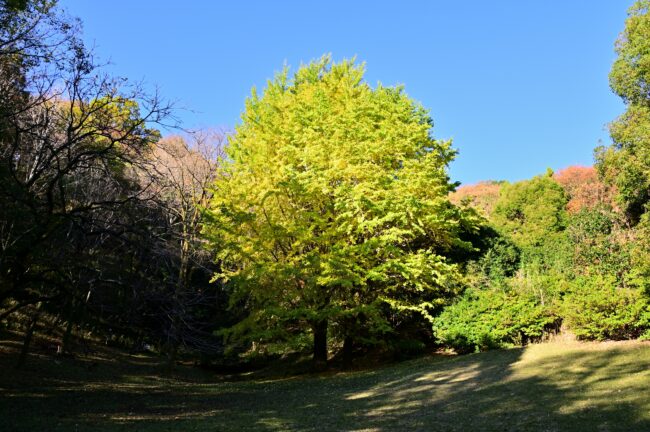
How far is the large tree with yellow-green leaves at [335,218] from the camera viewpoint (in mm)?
14273

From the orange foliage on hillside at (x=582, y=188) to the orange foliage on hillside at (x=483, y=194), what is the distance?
4407 mm

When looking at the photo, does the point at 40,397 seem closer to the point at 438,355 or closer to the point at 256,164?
the point at 256,164

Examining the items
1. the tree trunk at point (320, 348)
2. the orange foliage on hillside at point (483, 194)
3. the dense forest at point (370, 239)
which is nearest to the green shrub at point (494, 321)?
the dense forest at point (370, 239)

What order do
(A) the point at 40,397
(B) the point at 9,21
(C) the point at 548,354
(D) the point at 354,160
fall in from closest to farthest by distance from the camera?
(B) the point at 9,21
(A) the point at 40,397
(C) the point at 548,354
(D) the point at 354,160

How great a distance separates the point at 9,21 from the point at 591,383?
1274 centimetres

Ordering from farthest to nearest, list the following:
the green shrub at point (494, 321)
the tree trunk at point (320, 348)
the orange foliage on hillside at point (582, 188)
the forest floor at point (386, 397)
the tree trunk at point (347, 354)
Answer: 1. the orange foliage on hillside at point (582, 188)
2. the tree trunk at point (347, 354)
3. the tree trunk at point (320, 348)
4. the green shrub at point (494, 321)
5. the forest floor at point (386, 397)

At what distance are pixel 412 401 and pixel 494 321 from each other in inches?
239

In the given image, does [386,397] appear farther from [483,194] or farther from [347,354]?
[483,194]

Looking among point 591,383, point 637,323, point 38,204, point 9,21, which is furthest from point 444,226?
point 9,21

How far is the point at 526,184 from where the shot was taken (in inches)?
1051

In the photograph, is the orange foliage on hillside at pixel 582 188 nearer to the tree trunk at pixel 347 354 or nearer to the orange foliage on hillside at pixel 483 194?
the orange foliage on hillside at pixel 483 194

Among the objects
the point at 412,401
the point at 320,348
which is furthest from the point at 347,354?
the point at 412,401

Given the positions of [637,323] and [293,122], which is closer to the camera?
[637,323]

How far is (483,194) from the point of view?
35188 mm
